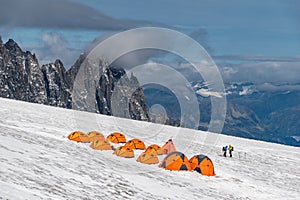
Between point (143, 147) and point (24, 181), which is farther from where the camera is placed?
point (143, 147)

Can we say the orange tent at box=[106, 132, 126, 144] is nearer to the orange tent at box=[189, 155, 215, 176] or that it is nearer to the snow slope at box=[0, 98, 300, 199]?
the snow slope at box=[0, 98, 300, 199]

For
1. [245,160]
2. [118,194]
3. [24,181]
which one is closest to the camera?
[24,181]

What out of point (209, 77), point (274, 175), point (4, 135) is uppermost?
point (209, 77)

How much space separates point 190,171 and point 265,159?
22.3 m

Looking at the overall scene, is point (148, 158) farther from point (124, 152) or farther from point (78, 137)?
point (78, 137)

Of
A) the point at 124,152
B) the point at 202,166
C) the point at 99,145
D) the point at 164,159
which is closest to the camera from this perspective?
the point at 202,166

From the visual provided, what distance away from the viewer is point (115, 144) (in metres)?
53.9

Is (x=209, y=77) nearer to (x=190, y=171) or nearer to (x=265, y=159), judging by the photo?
(x=190, y=171)

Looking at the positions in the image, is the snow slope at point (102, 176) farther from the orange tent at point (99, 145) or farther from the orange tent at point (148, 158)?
the orange tent at point (148, 158)

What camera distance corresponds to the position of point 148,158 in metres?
45.2

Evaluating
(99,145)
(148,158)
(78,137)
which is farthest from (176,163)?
(78,137)

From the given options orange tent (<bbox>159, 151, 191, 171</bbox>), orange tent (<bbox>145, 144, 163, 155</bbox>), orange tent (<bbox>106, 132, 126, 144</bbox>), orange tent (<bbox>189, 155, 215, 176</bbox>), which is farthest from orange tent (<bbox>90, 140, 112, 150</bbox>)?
orange tent (<bbox>189, 155, 215, 176</bbox>)

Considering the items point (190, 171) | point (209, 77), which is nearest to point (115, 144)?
point (190, 171)

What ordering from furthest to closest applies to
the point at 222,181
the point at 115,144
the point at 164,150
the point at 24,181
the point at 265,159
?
1. the point at 265,159
2. the point at 115,144
3. the point at 164,150
4. the point at 222,181
5. the point at 24,181
